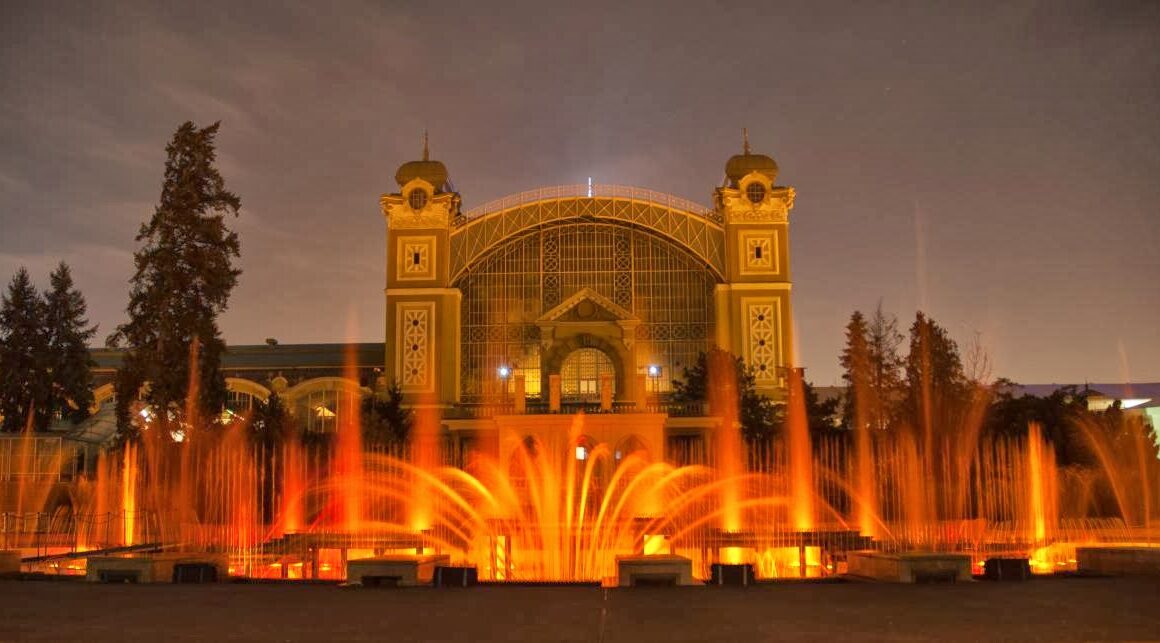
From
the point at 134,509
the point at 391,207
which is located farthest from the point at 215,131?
the point at 391,207

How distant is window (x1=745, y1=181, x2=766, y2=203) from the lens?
162ft

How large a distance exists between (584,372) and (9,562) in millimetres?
33535

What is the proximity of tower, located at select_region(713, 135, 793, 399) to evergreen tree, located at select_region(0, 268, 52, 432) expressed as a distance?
101ft

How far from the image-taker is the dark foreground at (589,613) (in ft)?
33.3

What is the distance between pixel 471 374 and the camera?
49719 millimetres

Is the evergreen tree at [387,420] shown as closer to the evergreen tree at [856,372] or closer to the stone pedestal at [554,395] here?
the stone pedestal at [554,395]

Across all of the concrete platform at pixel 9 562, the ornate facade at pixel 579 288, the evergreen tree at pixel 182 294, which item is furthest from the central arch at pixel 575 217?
the concrete platform at pixel 9 562

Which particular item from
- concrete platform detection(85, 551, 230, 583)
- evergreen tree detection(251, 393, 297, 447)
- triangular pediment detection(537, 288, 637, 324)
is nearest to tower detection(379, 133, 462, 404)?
triangular pediment detection(537, 288, 637, 324)

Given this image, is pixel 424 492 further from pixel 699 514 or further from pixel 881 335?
pixel 881 335

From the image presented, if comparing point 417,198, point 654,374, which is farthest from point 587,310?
point 417,198

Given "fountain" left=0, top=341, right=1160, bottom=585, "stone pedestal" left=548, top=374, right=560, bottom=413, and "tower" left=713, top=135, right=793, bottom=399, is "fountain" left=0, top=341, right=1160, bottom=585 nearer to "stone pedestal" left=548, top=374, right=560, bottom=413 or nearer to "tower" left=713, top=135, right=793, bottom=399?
"stone pedestal" left=548, top=374, right=560, bottom=413

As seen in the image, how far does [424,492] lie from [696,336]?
65.7ft

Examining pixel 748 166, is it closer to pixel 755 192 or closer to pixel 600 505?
pixel 755 192

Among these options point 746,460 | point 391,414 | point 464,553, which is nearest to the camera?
point 464,553
